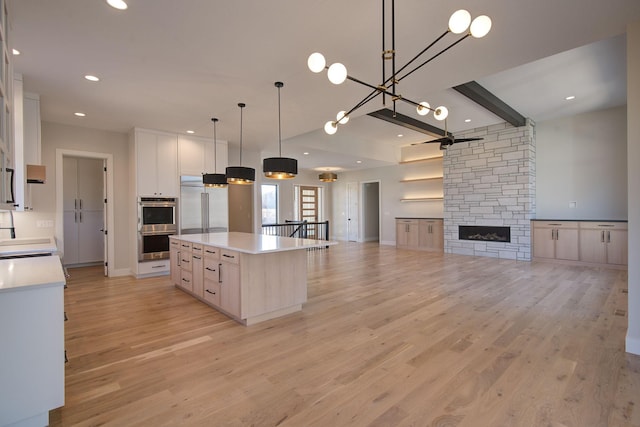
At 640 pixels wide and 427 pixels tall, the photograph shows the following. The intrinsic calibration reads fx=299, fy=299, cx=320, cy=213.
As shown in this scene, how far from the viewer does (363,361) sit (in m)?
2.43

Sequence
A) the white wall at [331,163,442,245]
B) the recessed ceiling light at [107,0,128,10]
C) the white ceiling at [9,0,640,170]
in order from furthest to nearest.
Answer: the white wall at [331,163,442,245]
the white ceiling at [9,0,640,170]
the recessed ceiling light at [107,0,128,10]

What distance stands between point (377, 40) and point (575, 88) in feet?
14.8

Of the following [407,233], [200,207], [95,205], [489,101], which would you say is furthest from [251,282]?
[407,233]

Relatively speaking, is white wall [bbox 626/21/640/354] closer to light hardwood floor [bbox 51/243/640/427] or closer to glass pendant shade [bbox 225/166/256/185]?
light hardwood floor [bbox 51/243/640/427]

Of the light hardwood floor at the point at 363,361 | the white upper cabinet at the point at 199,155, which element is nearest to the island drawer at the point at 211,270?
the light hardwood floor at the point at 363,361

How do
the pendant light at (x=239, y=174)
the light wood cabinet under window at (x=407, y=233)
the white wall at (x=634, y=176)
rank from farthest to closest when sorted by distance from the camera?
1. the light wood cabinet under window at (x=407, y=233)
2. the pendant light at (x=239, y=174)
3. the white wall at (x=634, y=176)

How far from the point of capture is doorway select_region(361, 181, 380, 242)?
11651 mm

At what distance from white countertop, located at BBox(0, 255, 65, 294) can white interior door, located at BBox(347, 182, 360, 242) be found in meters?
10.1

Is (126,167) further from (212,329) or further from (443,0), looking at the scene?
(443,0)

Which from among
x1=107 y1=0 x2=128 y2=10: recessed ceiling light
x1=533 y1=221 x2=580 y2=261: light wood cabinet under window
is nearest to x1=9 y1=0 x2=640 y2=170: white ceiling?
x1=107 y1=0 x2=128 y2=10: recessed ceiling light

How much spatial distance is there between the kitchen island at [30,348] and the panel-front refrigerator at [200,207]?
14.3ft

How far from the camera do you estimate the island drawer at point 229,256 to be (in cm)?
323

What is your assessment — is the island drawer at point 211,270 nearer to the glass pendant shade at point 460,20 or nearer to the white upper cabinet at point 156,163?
the white upper cabinet at point 156,163

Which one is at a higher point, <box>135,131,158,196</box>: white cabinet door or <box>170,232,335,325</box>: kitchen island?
<box>135,131,158,196</box>: white cabinet door
